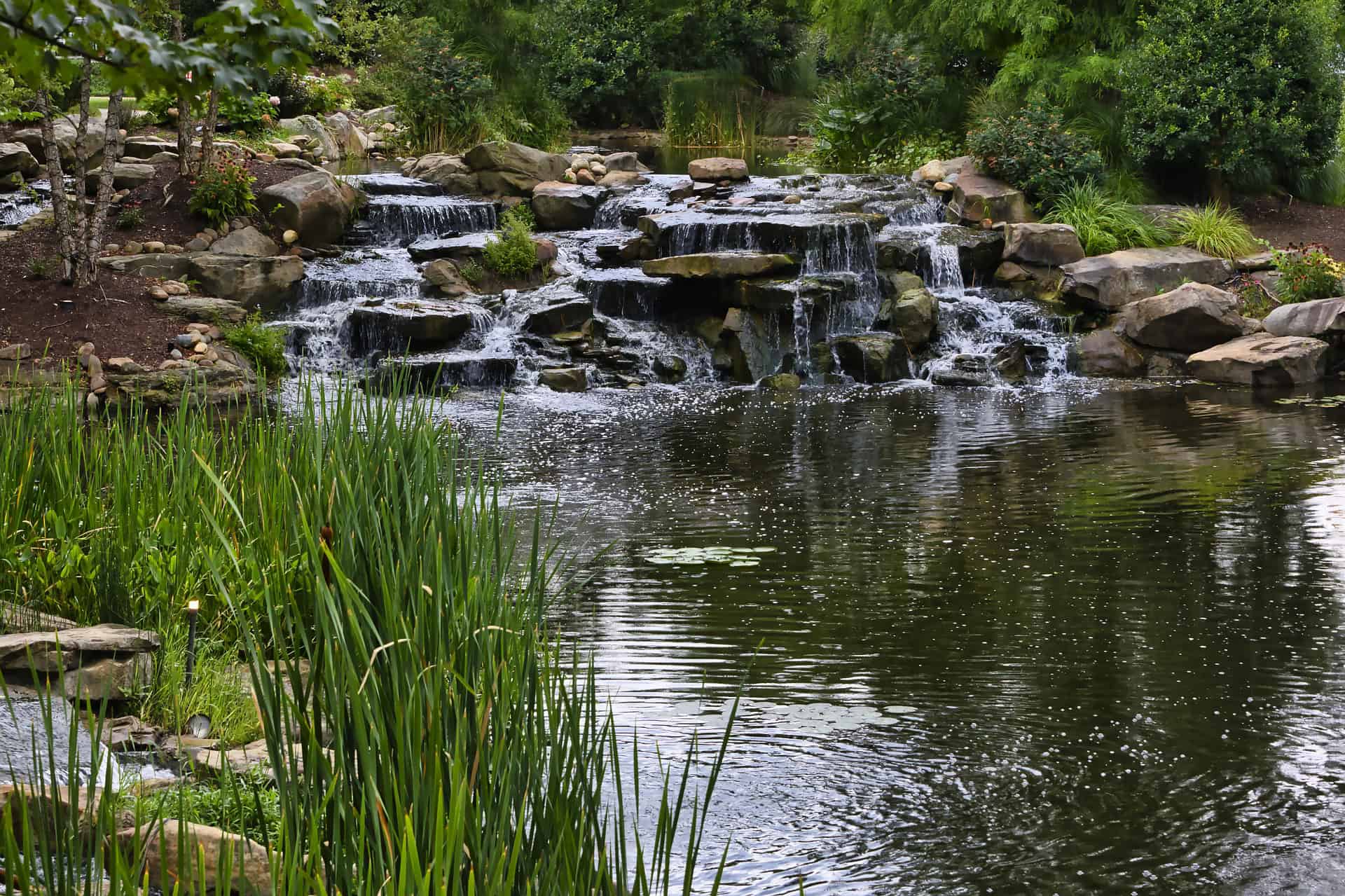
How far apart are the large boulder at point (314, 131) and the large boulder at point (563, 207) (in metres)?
4.94

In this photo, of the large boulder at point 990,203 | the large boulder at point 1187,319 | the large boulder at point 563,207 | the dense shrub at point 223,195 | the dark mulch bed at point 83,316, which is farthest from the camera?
the large boulder at point 563,207

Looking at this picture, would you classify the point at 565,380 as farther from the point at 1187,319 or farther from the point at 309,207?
the point at 1187,319

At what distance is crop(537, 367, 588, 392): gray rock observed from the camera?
12.8 meters

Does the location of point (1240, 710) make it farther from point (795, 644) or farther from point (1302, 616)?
point (795, 644)

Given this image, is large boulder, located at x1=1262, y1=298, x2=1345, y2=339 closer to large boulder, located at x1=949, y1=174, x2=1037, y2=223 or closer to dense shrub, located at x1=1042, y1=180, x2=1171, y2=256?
dense shrub, located at x1=1042, y1=180, x2=1171, y2=256

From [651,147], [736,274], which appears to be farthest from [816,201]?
[651,147]

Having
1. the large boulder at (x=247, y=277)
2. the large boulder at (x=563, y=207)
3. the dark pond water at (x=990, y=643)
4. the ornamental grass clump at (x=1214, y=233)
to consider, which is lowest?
the dark pond water at (x=990, y=643)

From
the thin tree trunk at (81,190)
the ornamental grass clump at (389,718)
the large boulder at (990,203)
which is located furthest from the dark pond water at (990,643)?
the large boulder at (990,203)

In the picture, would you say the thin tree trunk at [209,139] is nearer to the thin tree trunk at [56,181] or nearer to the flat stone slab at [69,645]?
the thin tree trunk at [56,181]

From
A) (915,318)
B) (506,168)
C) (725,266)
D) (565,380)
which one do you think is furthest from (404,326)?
(915,318)

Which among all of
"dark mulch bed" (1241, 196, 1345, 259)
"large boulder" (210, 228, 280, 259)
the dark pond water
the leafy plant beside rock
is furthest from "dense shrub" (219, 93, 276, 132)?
"dark mulch bed" (1241, 196, 1345, 259)

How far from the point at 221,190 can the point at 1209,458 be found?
35.4 ft

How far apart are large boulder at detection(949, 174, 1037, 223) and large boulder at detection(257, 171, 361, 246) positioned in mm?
7473

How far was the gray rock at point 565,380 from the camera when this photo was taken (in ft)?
42.1
